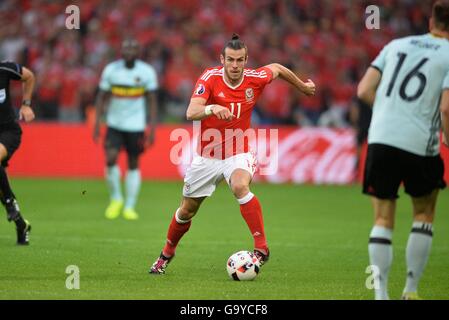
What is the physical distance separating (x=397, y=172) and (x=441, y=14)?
1.29m

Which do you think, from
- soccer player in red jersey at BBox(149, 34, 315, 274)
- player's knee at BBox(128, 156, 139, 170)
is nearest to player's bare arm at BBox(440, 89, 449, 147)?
soccer player in red jersey at BBox(149, 34, 315, 274)

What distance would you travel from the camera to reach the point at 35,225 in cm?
A: 1345

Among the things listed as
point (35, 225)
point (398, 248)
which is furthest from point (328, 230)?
point (35, 225)

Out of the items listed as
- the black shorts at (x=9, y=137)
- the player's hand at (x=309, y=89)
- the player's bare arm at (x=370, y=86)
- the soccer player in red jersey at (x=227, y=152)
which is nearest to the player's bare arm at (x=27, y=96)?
the black shorts at (x=9, y=137)

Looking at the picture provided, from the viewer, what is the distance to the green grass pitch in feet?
26.2

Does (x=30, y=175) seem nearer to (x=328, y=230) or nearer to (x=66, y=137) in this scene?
(x=66, y=137)

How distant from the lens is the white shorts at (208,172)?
360 inches

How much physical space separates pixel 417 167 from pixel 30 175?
53.1ft

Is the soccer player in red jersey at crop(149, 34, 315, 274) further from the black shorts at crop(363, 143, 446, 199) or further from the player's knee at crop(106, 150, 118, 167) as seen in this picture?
the player's knee at crop(106, 150, 118, 167)

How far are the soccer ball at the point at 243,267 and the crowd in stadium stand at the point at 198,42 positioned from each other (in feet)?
46.9

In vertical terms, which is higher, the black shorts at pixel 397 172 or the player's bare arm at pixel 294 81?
the player's bare arm at pixel 294 81

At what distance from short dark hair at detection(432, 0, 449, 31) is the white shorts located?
2.78 meters

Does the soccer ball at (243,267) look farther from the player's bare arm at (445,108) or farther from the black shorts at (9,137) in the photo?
the black shorts at (9,137)

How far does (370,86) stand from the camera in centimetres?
706
